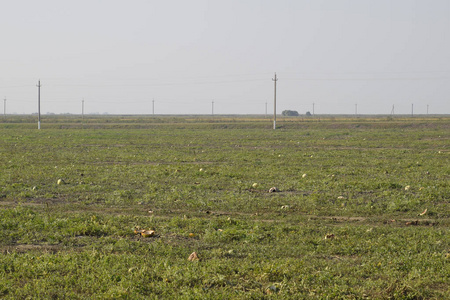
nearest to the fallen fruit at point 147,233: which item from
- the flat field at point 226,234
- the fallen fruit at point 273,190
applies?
the flat field at point 226,234


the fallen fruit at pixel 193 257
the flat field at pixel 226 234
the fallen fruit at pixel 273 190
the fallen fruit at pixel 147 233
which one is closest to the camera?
the flat field at pixel 226 234

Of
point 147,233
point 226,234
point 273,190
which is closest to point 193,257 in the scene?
point 226,234

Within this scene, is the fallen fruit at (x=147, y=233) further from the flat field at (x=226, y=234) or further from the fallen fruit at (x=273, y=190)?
the fallen fruit at (x=273, y=190)

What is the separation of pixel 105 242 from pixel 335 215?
6007 mm

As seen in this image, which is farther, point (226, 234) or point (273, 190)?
point (273, 190)

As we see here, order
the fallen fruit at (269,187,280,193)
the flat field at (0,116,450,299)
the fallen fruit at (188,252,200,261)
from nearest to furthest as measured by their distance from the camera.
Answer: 1. the flat field at (0,116,450,299)
2. the fallen fruit at (188,252,200,261)
3. the fallen fruit at (269,187,280,193)

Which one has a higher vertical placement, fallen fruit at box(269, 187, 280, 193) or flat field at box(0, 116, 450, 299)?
fallen fruit at box(269, 187, 280, 193)

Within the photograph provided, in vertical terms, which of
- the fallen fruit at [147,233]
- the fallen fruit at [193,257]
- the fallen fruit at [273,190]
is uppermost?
the fallen fruit at [273,190]

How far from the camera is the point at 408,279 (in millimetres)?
7918

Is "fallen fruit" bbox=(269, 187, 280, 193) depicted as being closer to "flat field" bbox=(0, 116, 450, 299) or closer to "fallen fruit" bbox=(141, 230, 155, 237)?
"flat field" bbox=(0, 116, 450, 299)

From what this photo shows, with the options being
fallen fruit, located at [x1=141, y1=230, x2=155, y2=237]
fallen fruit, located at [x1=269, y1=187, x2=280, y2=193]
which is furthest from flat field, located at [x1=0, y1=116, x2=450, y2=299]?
fallen fruit, located at [x1=269, y1=187, x2=280, y2=193]

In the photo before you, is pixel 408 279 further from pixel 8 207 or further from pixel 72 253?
pixel 8 207

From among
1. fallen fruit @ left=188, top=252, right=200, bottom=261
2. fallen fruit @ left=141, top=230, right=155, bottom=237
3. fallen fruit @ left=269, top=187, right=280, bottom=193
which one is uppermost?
fallen fruit @ left=269, top=187, right=280, bottom=193

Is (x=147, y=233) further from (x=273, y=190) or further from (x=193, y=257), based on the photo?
(x=273, y=190)
